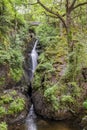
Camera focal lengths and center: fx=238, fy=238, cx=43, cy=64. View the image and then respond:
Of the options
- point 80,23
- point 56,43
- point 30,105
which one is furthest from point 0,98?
point 80,23

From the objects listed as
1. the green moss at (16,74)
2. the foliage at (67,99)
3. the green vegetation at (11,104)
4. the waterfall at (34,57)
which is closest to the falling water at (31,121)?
the green vegetation at (11,104)

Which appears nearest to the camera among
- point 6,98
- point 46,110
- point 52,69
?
point 46,110

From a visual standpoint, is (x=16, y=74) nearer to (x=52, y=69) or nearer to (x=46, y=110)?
(x=52, y=69)

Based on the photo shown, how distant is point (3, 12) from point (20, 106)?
21.6 ft

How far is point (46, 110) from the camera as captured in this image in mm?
12312

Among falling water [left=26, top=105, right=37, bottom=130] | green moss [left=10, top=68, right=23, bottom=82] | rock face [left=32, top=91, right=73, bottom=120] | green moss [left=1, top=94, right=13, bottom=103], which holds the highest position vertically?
green moss [left=10, top=68, right=23, bottom=82]

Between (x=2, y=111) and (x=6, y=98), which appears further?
(x=6, y=98)

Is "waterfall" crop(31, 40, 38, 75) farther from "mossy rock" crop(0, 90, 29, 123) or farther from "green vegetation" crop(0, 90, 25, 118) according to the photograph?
"green vegetation" crop(0, 90, 25, 118)

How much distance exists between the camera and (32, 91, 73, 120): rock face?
11867 mm

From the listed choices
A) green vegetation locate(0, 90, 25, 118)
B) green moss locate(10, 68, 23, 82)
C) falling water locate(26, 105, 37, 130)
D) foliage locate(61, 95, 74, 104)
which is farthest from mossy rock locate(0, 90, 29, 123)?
foliage locate(61, 95, 74, 104)

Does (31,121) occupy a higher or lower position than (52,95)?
lower

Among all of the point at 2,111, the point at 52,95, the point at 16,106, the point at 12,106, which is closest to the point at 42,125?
the point at 52,95

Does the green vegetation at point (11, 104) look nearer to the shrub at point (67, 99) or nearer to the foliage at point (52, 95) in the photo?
the foliage at point (52, 95)

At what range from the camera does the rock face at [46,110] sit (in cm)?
1187
